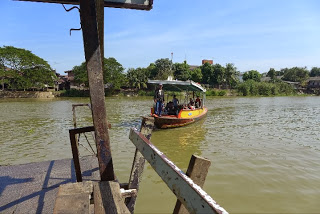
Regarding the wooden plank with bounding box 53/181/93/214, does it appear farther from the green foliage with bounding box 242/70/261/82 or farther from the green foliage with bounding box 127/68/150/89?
the green foliage with bounding box 242/70/261/82

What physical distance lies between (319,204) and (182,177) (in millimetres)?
4900

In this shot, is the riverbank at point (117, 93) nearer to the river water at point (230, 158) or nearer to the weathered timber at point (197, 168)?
the river water at point (230, 158)

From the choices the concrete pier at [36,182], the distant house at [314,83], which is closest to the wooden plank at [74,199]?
the concrete pier at [36,182]

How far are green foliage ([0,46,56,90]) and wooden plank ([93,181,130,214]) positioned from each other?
44790 millimetres

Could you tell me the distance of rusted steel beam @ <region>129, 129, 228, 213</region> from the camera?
43.3 inches

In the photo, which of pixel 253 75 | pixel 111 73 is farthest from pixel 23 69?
pixel 253 75

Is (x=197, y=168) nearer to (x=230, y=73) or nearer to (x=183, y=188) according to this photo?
(x=183, y=188)

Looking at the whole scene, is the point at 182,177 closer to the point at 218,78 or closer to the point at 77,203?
the point at 77,203

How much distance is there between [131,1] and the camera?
259 cm

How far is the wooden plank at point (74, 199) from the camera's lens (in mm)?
1552

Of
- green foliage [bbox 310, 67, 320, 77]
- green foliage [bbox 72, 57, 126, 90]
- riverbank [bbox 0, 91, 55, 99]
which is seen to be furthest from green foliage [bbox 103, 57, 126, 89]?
green foliage [bbox 310, 67, 320, 77]

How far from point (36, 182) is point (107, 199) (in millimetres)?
2194

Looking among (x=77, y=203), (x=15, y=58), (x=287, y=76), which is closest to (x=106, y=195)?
(x=77, y=203)

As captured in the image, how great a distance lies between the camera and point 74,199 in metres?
1.70
